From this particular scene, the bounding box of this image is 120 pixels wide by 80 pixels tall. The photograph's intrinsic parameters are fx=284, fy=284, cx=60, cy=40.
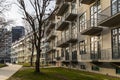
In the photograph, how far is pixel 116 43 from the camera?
26.2m

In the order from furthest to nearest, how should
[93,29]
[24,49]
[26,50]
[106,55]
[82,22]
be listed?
[24,49]
[26,50]
[82,22]
[93,29]
[106,55]

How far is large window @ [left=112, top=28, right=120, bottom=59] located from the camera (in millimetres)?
24916

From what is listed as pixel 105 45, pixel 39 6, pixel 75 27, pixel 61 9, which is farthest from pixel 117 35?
pixel 61 9

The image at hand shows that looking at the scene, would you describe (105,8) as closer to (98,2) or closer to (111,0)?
(111,0)

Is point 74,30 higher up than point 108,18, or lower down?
higher up

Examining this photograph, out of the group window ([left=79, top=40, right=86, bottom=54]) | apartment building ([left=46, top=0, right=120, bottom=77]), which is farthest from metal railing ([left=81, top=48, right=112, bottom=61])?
window ([left=79, top=40, right=86, bottom=54])

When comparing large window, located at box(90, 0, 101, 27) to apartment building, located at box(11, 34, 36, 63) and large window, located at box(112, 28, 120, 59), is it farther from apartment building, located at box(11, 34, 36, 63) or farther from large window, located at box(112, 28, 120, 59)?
apartment building, located at box(11, 34, 36, 63)

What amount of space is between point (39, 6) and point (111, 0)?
764 cm

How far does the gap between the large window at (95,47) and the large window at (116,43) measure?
3710 millimetres

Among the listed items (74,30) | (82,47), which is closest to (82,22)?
(82,47)

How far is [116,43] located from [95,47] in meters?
5.99

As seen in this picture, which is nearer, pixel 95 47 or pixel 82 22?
pixel 95 47

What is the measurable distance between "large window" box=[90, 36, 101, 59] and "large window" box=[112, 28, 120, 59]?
3710 millimetres

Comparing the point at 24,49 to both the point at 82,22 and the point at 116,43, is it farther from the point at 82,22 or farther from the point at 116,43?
the point at 116,43
